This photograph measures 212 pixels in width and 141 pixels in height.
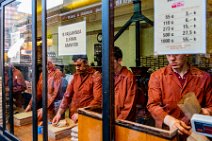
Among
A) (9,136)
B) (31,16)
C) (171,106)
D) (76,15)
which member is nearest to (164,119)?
(171,106)

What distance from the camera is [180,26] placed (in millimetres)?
1333

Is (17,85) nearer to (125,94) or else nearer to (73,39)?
(73,39)

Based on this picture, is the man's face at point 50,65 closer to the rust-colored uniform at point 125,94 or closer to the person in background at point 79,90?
the person in background at point 79,90

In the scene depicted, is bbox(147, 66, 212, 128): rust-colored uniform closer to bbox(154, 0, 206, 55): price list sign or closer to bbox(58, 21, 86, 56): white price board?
bbox(154, 0, 206, 55): price list sign

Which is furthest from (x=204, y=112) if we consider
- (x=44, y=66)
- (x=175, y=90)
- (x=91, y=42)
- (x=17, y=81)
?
(x=17, y=81)

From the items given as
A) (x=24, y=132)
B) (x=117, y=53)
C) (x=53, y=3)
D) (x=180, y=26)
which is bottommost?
(x=24, y=132)

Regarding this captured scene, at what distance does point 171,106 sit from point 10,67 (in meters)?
2.44

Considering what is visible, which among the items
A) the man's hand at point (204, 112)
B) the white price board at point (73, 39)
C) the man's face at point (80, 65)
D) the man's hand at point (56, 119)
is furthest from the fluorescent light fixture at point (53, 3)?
the man's hand at point (204, 112)

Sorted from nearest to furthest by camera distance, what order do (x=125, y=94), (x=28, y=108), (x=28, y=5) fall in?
(x=125, y=94), (x=28, y=5), (x=28, y=108)

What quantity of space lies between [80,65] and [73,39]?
0.35 metres

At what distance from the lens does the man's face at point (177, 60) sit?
141cm

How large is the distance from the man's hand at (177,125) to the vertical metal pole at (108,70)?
35cm

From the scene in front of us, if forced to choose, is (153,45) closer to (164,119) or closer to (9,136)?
(164,119)

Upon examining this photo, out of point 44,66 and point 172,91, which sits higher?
point 44,66
